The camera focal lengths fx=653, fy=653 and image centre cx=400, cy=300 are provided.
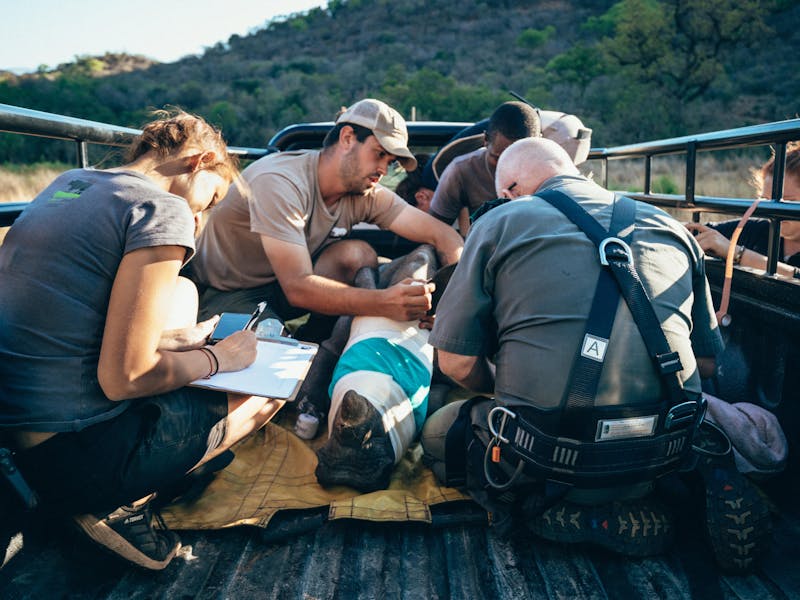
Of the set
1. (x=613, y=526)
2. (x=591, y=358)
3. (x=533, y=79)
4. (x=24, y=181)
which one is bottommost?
(x=613, y=526)

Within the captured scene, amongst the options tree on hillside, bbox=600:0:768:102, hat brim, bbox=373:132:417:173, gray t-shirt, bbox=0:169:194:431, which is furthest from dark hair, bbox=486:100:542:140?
tree on hillside, bbox=600:0:768:102

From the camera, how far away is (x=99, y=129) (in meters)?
2.56

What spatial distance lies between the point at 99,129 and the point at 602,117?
27233 mm

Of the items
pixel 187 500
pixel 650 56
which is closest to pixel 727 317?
pixel 187 500

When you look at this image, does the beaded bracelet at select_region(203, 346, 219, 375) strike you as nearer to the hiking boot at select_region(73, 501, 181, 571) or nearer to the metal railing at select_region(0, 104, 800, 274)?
the hiking boot at select_region(73, 501, 181, 571)

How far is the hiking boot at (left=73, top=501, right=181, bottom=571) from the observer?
6.61 feet

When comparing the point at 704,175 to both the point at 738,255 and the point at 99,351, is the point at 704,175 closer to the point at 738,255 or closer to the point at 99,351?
the point at 738,255

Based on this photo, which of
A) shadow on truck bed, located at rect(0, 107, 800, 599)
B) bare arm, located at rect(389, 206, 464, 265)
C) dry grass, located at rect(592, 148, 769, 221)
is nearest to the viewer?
shadow on truck bed, located at rect(0, 107, 800, 599)

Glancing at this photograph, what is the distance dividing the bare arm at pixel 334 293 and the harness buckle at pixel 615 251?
117cm

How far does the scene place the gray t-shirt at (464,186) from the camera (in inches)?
165

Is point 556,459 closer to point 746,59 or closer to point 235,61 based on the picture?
point 746,59

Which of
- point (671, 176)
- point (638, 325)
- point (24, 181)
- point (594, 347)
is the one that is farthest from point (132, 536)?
point (671, 176)

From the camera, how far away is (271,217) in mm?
3195

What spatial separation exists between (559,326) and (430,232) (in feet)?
6.16
